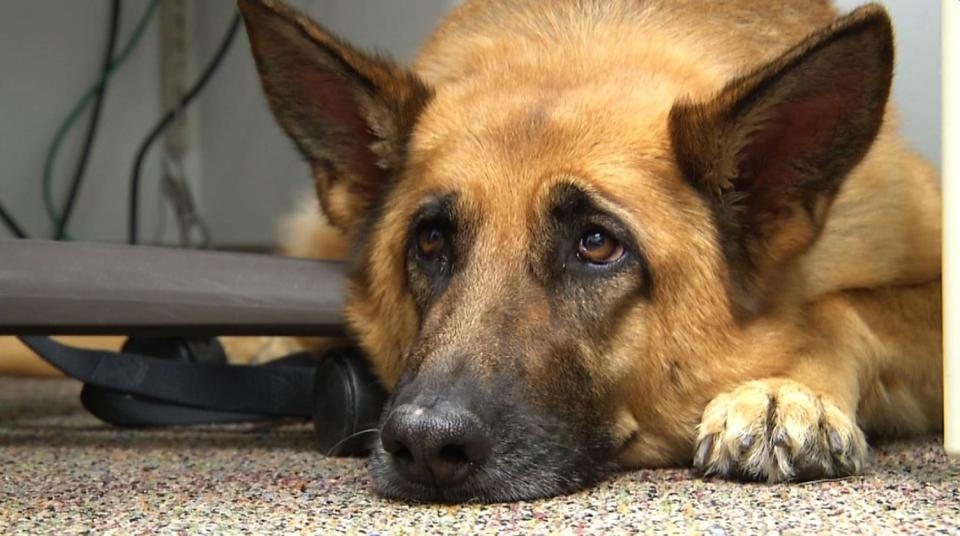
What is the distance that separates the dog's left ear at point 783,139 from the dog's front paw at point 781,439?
0.63 ft

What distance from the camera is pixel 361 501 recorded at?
1.43 metres

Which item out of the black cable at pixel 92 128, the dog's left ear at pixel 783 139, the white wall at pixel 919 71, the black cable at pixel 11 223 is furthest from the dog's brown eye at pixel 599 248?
the black cable at pixel 92 128

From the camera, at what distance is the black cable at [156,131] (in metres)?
3.88

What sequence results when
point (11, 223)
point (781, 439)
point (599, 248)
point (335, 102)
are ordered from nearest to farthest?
point (781, 439)
point (599, 248)
point (335, 102)
point (11, 223)

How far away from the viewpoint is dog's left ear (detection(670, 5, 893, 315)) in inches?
59.2

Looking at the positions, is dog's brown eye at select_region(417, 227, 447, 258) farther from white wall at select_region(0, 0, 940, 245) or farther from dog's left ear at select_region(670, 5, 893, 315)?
white wall at select_region(0, 0, 940, 245)

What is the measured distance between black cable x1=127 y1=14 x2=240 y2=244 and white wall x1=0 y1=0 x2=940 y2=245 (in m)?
0.03

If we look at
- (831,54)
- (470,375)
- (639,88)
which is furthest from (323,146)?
(831,54)

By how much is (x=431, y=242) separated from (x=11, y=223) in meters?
2.28

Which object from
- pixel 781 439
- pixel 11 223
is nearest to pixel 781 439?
pixel 781 439

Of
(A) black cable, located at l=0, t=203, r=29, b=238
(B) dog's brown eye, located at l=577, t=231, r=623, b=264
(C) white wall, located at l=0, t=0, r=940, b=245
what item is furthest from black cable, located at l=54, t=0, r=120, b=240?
(B) dog's brown eye, located at l=577, t=231, r=623, b=264

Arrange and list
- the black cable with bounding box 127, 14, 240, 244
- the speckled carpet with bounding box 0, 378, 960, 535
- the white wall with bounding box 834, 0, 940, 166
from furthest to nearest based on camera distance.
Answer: the black cable with bounding box 127, 14, 240, 244 < the white wall with bounding box 834, 0, 940, 166 < the speckled carpet with bounding box 0, 378, 960, 535

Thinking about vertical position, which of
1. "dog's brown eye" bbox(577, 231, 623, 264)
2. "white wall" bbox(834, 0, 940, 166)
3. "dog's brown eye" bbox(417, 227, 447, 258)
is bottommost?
"dog's brown eye" bbox(417, 227, 447, 258)

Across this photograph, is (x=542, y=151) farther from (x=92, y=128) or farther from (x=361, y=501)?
(x=92, y=128)
